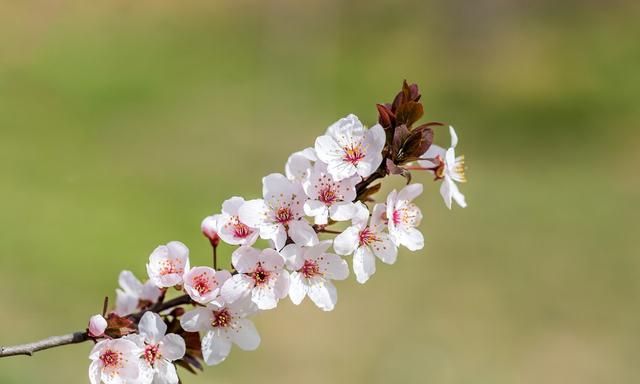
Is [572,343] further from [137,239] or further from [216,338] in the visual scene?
[216,338]

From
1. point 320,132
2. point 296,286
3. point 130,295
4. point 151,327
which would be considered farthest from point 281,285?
point 320,132

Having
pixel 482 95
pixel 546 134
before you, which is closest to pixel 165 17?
pixel 482 95

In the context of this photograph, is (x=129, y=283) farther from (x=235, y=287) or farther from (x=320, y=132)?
(x=320, y=132)

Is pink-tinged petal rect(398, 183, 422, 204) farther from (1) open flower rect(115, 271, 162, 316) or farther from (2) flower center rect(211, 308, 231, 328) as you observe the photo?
(1) open flower rect(115, 271, 162, 316)

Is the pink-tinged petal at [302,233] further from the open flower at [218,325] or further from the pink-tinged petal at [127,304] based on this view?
the pink-tinged petal at [127,304]

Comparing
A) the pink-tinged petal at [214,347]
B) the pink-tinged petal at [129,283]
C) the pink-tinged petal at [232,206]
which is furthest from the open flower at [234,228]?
the pink-tinged petal at [129,283]

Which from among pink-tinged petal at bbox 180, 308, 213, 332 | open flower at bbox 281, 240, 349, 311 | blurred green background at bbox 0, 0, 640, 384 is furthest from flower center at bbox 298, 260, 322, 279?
blurred green background at bbox 0, 0, 640, 384
